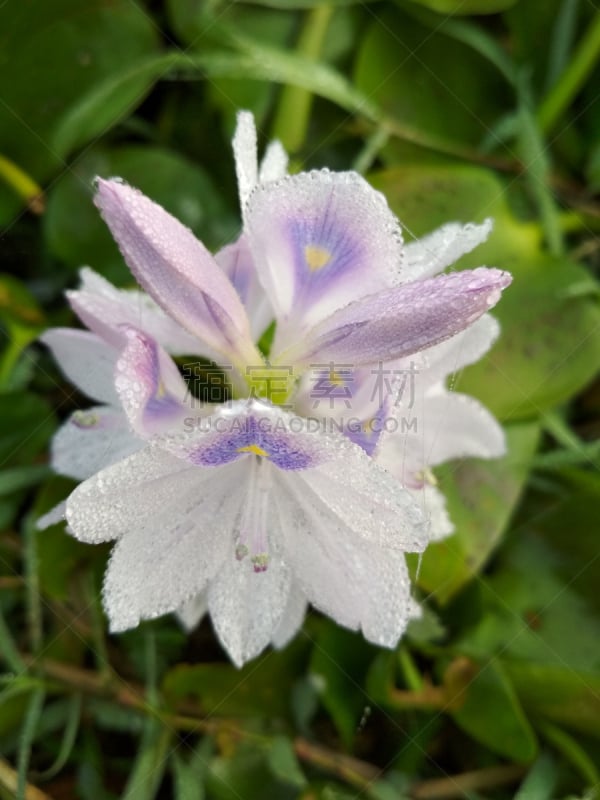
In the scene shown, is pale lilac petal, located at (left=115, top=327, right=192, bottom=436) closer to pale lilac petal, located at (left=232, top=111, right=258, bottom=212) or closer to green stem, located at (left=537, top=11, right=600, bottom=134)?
pale lilac petal, located at (left=232, top=111, right=258, bottom=212)

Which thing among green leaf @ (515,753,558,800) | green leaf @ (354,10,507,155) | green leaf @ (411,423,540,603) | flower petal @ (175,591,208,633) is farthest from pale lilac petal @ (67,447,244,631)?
green leaf @ (354,10,507,155)

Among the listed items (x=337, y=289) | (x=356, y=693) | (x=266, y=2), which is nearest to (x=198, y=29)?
(x=266, y=2)

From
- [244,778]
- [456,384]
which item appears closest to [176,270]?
[456,384]

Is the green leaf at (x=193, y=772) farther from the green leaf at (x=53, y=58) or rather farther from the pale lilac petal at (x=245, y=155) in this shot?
the green leaf at (x=53, y=58)

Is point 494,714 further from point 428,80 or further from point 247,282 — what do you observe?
point 428,80

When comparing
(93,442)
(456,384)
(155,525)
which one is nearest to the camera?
(155,525)

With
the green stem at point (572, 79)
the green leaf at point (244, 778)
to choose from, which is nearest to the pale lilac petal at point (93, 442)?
the green leaf at point (244, 778)

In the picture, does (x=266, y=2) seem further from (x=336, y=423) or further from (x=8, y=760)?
(x=8, y=760)
